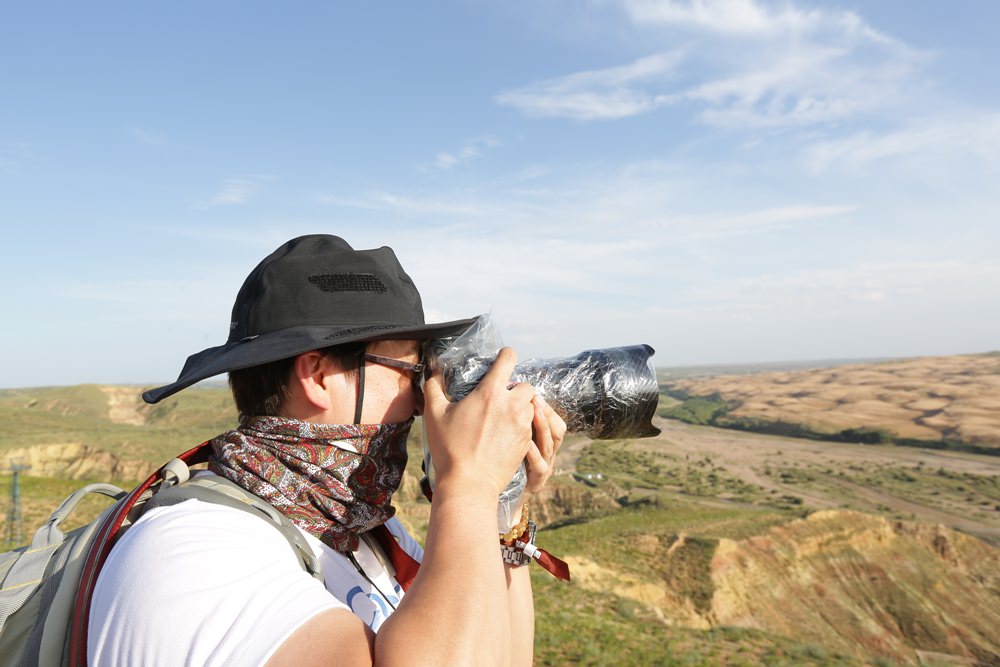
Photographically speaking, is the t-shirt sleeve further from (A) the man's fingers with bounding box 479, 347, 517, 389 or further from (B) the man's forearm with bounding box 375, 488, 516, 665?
(A) the man's fingers with bounding box 479, 347, 517, 389

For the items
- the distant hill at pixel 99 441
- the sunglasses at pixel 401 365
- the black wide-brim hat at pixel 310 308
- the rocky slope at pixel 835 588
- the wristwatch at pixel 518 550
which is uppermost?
the black wide-brim hat at pixel 310 308

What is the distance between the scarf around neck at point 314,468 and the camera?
153 cm

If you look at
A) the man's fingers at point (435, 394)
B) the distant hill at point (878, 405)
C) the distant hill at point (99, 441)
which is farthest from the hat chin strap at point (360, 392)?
the distant hill at point (878, 405)

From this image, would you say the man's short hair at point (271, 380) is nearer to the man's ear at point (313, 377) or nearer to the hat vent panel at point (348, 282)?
the man's ear at point (313, 377)

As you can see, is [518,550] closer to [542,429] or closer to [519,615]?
[519,615]

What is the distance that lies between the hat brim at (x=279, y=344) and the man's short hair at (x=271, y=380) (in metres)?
0.06

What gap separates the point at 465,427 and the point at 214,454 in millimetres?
681

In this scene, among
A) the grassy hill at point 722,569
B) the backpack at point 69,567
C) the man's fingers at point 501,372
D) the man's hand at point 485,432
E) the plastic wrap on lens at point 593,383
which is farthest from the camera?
the grassy hill at point 722,569

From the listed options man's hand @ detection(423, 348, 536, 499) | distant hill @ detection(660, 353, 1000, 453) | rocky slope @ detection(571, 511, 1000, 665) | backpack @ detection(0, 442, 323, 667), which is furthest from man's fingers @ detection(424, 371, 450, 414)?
distant hill @ detection(660, 353, 1000, 453)

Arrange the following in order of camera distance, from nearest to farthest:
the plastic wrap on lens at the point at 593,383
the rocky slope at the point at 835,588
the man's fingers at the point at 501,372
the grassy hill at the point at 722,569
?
the man's fingers at the point at 501,372 < the plastic wrap on lens at the point at 593,383 < the grassy hill at the point at 722,569 < the rocky slope at the point at 835,588

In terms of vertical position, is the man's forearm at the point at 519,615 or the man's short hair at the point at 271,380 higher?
the man's short hair at the point at 271,380

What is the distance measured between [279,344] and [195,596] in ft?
Result: 2.02

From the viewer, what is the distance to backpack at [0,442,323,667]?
Answer: 3.80ft

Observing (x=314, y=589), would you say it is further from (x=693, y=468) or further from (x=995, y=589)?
(x=693, y=468)
